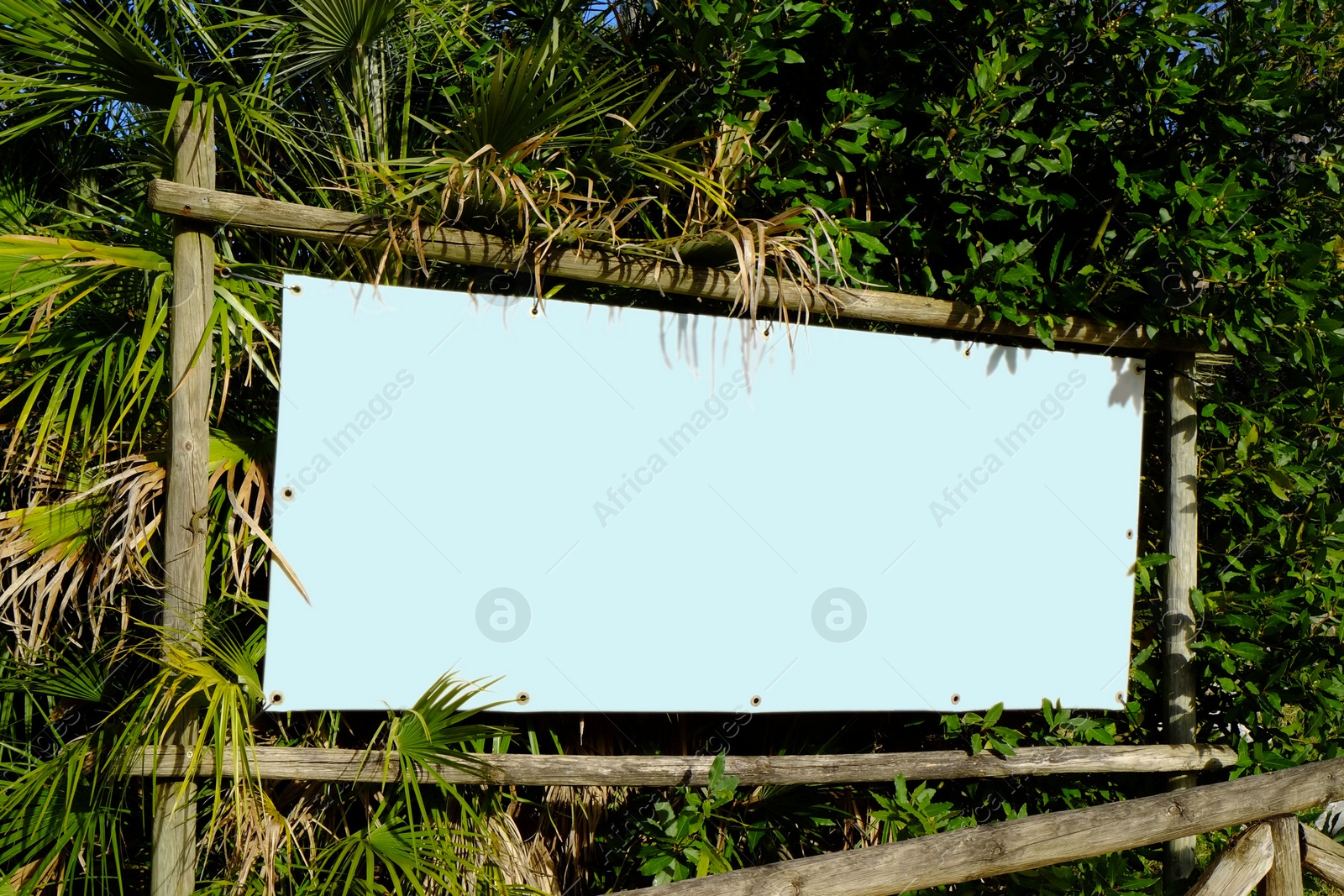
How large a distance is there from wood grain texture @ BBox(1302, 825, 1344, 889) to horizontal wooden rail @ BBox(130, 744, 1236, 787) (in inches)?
13.3

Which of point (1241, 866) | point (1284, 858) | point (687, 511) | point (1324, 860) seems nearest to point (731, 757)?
point (687, 511)

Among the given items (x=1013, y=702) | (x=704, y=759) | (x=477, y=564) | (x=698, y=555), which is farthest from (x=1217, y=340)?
(x=477, y=564)

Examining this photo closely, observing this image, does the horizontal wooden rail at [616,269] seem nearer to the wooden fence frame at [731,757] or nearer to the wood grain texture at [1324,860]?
the wooden fence frame at [731,757]

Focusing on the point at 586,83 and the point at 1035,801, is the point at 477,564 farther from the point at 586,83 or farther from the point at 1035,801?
the point at 1035,801

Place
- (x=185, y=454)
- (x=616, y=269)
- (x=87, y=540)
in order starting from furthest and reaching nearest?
(x=616, y=269) < (x=87, y=540) < (x=185, y=454)

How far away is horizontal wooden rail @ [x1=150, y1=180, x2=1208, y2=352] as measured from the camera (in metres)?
2.21

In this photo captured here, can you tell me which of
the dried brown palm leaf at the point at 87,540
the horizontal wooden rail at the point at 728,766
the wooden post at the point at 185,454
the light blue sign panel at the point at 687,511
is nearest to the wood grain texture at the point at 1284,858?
the horizontal wooden rail at the point at 728,766

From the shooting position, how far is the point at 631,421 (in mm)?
2488

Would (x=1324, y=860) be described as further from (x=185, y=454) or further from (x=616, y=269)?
(x=185, y=454)

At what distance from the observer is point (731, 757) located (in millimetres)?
2598

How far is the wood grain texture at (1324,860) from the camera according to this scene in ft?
8.39

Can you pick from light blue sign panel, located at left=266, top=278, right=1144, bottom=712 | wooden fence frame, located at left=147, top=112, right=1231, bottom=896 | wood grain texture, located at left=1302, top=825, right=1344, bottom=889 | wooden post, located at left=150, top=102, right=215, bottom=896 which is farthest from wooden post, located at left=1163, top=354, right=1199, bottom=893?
wooden post, located at left=150, top=102, right=215, bottom=896

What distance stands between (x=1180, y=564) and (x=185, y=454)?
2.73 meters

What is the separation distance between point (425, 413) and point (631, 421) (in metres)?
0.50
